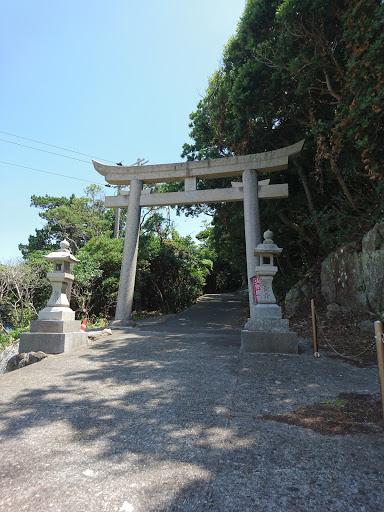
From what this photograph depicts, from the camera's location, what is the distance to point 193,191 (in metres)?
8.52

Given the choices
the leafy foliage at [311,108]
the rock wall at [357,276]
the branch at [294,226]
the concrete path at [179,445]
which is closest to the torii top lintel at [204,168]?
the leafy foliage at [311,108]

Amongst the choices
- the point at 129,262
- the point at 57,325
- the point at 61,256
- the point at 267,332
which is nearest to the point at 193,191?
the point at 129,262

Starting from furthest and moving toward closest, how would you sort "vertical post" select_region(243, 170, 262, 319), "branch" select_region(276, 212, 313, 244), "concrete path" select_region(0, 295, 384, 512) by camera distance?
1. "branch" select_region(276, 212, 313, 244)
2. "vertical post" select_region(243, 170, 262, 319)
3. "concrete path" select_region(0, 295, 384, 512)

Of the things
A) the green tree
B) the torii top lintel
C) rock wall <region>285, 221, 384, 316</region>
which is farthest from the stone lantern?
the green tree

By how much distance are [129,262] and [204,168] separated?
3605 mm

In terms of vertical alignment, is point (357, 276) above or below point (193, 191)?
below

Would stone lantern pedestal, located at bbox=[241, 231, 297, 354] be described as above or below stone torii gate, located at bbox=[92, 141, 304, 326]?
below

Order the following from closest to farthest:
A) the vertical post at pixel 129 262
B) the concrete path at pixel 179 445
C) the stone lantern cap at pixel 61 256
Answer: the concrete path at pixel 179 445
the stone lantern cap at pixel 61 256
the vertical post at pixel 129 262

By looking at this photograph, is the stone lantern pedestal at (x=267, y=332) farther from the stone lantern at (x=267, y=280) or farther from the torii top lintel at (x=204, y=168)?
the torii top lintel at (x=204, y=168)

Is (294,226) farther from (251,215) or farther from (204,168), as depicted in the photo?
(204,168)

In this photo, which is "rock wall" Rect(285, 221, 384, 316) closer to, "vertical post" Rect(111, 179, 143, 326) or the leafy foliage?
the leafy foliage

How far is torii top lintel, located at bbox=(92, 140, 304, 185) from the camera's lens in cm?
797

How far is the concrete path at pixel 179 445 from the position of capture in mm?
1541

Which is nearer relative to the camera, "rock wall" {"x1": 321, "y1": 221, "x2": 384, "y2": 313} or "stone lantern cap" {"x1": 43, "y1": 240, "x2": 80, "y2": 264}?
"stone lantern cap" {"x1": 43, "y1": 240, "x2": 80, "y2": 264}
